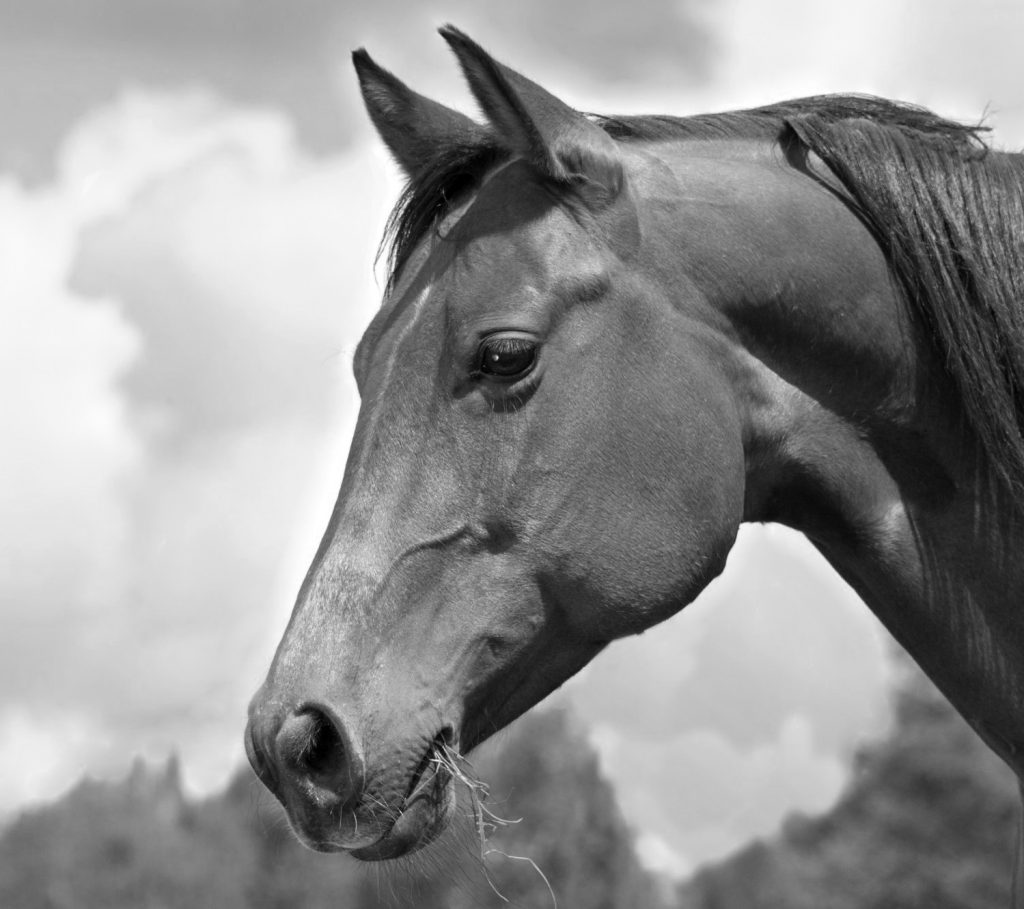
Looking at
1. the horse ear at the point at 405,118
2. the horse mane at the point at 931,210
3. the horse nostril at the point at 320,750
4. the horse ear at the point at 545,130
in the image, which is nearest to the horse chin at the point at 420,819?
the horse nostril at the point at 320,750

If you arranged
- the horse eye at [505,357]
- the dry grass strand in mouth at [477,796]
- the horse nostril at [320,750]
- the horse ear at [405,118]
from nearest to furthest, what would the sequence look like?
1. the horse nostril at [320,750]
2. the dry grass strand in mouth at [477,796]
3. the horse eye at [505,357]
4. the horse ear at [405,118]

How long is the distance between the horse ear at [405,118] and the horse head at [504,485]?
0.38 m

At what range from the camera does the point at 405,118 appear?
14.3 ft

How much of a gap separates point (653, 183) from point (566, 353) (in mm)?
655

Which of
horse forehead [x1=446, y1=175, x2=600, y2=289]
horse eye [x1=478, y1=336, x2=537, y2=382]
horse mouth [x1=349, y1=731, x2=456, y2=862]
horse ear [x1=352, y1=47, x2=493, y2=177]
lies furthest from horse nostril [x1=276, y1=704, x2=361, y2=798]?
horse ear [x1=352, y1=47, x2=493, y2=177]

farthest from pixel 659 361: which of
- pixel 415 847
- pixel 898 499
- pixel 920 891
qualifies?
pixel 920 891

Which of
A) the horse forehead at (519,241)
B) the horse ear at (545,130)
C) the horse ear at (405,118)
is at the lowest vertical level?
the horse forehead at (519,241)

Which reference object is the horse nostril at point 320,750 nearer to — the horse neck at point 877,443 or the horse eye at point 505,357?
the horse eye at point 505,357

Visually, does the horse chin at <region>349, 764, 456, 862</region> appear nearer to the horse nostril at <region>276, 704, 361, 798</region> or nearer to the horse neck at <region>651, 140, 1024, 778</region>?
the horse nostril at <region>276, 704, 361, 798</region>

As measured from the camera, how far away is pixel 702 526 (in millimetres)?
3771

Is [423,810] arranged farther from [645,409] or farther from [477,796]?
[645,409]

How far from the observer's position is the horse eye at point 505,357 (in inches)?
145

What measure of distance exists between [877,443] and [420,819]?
1.73m

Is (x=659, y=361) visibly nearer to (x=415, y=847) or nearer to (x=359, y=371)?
(x=359, y=371)
